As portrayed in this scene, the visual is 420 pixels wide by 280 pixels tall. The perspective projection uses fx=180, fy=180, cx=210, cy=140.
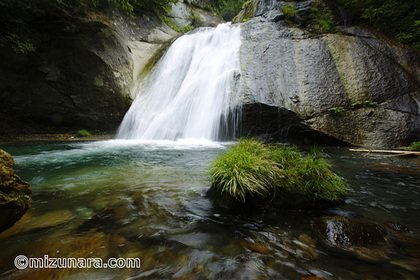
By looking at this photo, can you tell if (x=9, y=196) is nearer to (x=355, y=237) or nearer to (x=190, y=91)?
(x=355, y=237)

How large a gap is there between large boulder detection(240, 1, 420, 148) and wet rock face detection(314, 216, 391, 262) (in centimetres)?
625

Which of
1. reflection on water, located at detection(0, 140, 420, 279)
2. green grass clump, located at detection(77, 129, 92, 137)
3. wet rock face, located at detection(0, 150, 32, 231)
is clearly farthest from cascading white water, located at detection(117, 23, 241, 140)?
wet rock face, located at detection(0, 150, 32, 231)

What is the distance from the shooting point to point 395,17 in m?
10.0

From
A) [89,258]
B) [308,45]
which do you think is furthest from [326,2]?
[89,258]

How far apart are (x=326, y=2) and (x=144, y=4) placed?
13552 millimetres

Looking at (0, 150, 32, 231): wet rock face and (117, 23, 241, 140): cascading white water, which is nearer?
(0, 150, 32, 231): wet rock face

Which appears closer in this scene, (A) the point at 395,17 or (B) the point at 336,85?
(B) the point at 336,85

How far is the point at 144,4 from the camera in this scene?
48.9 ft

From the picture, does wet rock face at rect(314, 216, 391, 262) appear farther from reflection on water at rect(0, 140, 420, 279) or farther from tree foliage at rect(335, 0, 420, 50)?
tree foliage at rect(335, 0, 420, 50)

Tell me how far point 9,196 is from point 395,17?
16.5 metres

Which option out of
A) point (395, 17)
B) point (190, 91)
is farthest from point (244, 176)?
point (395, 17)

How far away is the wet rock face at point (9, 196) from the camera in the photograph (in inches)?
62.2

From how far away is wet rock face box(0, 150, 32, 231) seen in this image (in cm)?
158

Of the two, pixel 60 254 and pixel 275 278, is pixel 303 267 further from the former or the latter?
pixel 60 254
